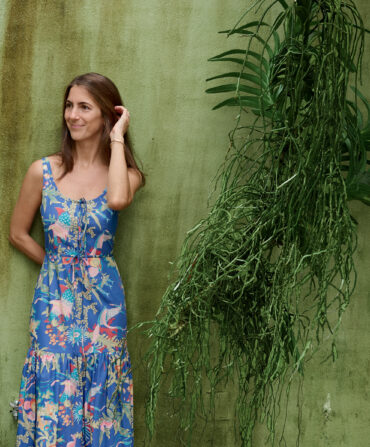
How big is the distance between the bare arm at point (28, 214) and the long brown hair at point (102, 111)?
0.35 feet

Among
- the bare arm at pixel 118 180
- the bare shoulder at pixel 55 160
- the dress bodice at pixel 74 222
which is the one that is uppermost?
the bare shoulder at pixel 55 160

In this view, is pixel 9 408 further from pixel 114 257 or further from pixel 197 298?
pixel 197 298

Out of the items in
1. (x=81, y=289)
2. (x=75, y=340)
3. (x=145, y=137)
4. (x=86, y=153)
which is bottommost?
(x=75, y=340)

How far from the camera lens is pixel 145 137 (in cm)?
268

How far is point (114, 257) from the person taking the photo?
8.90 ft

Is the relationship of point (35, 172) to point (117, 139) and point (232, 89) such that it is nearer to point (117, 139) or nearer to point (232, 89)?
point (117, 139)

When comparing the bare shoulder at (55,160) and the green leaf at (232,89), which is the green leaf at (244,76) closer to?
the green leaf at (232,89)

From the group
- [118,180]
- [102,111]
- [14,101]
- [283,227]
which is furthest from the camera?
[14,101]

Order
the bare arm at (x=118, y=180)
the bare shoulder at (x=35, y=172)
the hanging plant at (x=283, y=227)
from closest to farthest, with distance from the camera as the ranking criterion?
the hanging plant at (x=283, y=227) < the bare arm at (x=118, y=180) < the bare shoulder at (x=35, y=172)

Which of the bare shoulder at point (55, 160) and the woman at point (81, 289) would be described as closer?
the woman at point (81, 289)

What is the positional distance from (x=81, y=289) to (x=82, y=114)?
2.22 ft

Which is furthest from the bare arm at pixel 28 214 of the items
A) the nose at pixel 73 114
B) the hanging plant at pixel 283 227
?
the hanging plant at pixel 283 227

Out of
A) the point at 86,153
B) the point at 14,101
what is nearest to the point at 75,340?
the point at 86,153

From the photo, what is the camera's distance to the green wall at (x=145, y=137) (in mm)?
2604
